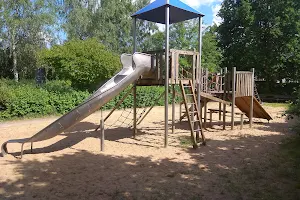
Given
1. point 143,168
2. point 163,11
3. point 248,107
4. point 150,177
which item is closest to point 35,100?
point 163,11

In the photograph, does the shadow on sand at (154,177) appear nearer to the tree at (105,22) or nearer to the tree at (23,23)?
the tree at (23,23)

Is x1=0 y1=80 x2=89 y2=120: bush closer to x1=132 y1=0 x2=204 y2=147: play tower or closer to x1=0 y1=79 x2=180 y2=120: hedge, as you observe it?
x1=0 y1=79 x2=180 y2=120: hedge

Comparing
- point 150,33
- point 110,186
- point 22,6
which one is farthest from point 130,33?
point 110,186

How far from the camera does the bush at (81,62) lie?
1752 centimetres

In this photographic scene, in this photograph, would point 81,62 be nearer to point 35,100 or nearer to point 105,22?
point 35,100

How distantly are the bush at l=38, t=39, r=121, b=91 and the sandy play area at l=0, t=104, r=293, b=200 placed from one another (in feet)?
26.9

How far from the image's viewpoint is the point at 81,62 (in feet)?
57.8

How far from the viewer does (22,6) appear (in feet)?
67.5

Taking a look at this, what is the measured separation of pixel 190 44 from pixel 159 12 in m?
25.2

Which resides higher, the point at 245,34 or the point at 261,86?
the point at 245,34

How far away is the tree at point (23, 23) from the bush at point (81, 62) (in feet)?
13.5

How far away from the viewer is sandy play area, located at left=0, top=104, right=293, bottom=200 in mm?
4805

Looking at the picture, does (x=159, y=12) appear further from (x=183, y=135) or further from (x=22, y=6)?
(x=22, y=6)

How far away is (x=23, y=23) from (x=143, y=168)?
1823cm
